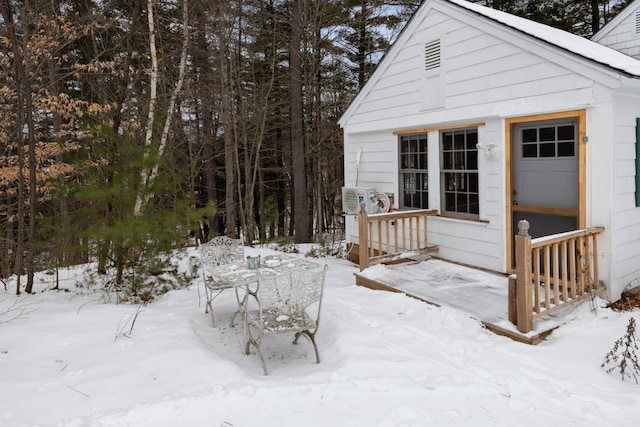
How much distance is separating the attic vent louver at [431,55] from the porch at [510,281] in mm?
2365

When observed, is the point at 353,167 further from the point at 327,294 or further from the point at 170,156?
the point at 170,156

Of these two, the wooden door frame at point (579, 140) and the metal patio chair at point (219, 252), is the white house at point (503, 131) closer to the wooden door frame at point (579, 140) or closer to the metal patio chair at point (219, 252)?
the wooden door frame at point (579, 140)

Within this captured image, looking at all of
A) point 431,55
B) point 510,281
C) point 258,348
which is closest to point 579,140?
point 510,281

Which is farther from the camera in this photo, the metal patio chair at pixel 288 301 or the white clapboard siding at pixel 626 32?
the white clapboard siding at pixel 626 32

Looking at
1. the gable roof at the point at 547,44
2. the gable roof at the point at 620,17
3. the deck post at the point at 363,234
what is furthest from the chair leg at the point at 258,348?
the gable roof at the point at 620,17

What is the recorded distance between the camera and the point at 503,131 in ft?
19.6

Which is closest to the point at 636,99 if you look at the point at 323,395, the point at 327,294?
the point at 327,294

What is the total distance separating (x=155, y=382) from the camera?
10.6ft

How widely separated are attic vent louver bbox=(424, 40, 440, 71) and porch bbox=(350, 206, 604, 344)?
236 cm

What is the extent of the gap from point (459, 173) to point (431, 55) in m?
1.97

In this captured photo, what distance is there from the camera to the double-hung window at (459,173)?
6.66 m

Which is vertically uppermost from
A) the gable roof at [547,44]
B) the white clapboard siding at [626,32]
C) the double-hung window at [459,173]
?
the white clapboard siding at [626,32]

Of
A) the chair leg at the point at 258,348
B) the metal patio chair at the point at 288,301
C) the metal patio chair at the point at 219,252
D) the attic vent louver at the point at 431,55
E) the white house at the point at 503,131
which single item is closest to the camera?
the chair leg at the point at 258,348

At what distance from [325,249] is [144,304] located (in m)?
4.93
